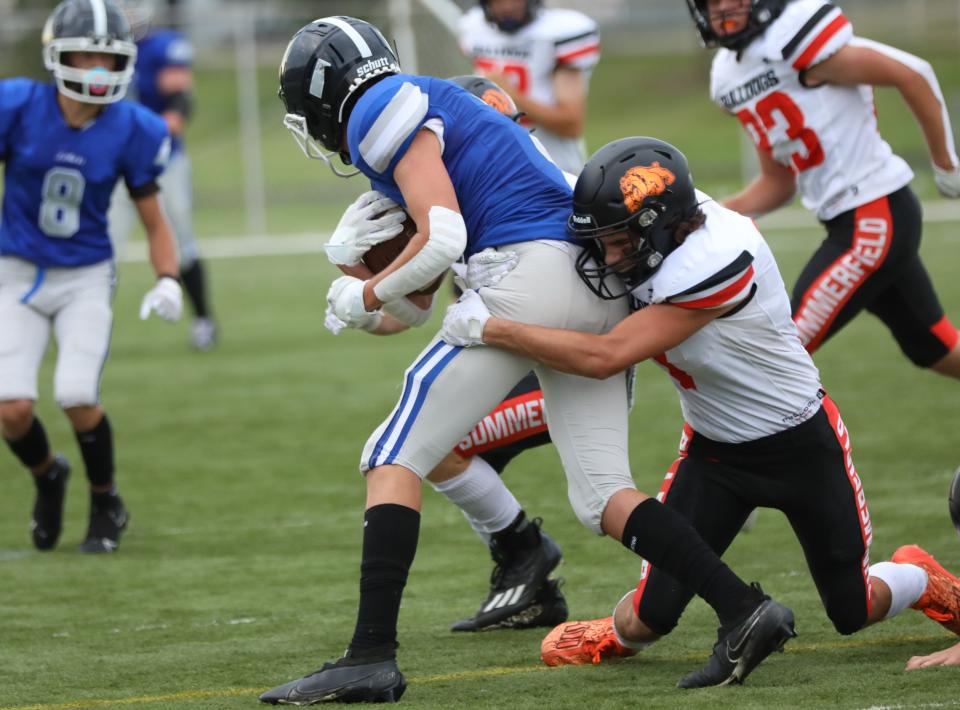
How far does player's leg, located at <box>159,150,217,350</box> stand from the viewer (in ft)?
33.3

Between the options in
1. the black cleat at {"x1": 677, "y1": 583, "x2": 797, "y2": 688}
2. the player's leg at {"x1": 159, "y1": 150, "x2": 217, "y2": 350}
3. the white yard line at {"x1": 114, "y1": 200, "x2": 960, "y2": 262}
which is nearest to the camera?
the black cleat at {"x1": 677, "y1": 583, "x2": 797, "y2": 688}

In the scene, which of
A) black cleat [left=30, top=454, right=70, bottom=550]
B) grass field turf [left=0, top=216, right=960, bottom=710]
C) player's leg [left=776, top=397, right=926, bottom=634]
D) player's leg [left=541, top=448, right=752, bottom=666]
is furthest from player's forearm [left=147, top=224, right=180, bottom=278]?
player's leg [left=776, top=397, right=926, bottom=634]

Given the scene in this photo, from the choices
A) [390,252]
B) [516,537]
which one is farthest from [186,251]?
[390,252]

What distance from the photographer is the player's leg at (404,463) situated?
11.7ft

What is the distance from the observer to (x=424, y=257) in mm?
3604

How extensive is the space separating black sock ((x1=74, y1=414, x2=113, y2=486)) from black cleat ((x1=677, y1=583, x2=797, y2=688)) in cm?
285

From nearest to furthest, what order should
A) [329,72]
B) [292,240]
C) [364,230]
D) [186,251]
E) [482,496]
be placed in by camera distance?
[329,72] → [364,230] → [482,496] → [186,251] → [292,240]

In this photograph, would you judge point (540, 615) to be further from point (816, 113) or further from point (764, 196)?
point (816, 113)

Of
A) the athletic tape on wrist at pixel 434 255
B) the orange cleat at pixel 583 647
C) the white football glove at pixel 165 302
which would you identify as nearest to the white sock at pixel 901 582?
the orange cleat at pixel 583 647

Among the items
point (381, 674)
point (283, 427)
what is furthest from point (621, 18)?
point (381, 674)

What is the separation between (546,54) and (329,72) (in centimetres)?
341

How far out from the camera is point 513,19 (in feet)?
22.7

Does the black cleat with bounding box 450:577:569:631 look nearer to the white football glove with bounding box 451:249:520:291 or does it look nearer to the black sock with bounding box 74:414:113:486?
the white football glove with bounding box 451:249:520:291

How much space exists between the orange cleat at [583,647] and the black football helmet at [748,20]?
2.31 metres
